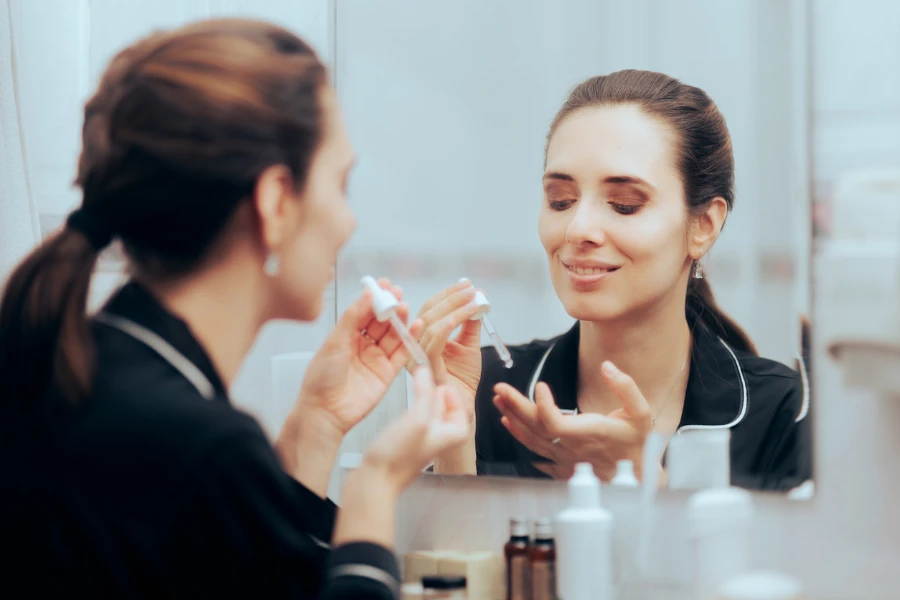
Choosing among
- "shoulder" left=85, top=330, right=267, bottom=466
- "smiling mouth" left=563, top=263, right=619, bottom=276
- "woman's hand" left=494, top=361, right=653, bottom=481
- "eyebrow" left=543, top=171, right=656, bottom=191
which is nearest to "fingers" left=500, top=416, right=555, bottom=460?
"woman's hand" left=494, top=361, right=653, bottom=481

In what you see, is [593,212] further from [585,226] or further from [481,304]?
[481,304]

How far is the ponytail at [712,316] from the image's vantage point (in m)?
1.01

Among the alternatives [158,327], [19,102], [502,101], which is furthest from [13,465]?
[19,102]

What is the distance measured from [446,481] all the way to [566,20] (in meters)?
0.61

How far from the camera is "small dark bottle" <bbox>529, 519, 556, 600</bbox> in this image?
3.39 feet

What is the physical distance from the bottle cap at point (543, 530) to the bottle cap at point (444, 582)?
0.10m

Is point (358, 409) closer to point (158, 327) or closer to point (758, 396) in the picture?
point (158, 327)

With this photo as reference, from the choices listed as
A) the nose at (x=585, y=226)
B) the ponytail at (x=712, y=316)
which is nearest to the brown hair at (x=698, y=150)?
the ponytail at (x=712, y=316)

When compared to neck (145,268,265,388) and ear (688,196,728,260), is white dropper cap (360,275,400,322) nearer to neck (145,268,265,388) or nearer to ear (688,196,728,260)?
neck (145,268,265,388)

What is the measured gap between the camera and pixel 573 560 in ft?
3.22

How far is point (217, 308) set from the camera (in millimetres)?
884

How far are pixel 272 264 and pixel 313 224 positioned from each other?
59 mm

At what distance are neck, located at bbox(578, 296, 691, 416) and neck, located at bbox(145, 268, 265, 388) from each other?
404mm

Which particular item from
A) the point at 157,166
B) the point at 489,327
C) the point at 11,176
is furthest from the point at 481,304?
the point at 11,176
